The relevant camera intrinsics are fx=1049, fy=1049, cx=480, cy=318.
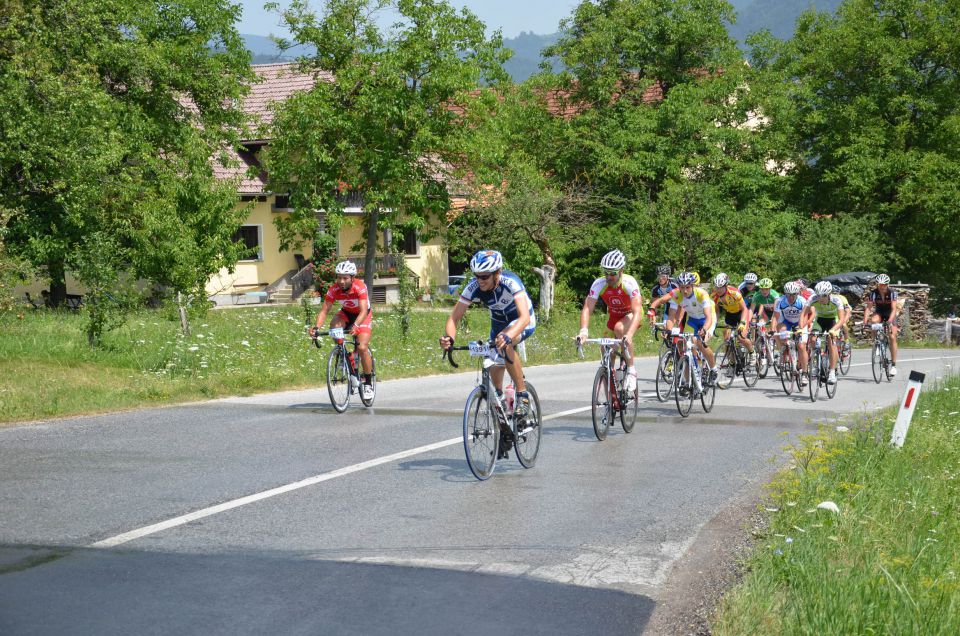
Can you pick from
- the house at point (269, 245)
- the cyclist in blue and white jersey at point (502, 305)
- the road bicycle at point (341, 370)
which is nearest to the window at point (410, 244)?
the house at point (269, 245)

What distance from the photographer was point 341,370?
13.8 meters

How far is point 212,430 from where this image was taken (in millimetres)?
11859

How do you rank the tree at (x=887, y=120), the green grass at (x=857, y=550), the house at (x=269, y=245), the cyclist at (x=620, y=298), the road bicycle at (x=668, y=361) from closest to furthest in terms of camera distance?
1. the green grass at (x=857, y=550)
2. the cyclist at (x=620, y=298)
3. the road bicycle at (x=668, y=361)
4. the house at (x=269, y=245)
5. the tree at (x=887, y=120)

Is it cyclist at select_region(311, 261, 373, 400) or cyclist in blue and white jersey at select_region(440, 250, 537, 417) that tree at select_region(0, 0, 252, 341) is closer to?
cyclist at select_region(311, 261, 373, 400)

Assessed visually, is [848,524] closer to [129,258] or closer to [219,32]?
[129,258]

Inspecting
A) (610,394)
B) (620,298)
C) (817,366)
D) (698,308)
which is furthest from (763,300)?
(610,394)

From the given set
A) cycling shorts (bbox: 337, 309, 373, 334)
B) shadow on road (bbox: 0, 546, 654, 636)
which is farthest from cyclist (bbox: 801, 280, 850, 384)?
shadow on road (bbox: 0, 546, 654, 636)

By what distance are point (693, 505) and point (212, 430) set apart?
233 inches

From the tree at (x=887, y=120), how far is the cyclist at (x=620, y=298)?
33.1 metres

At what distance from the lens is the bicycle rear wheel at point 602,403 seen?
453 inches

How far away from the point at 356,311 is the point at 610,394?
161 inches

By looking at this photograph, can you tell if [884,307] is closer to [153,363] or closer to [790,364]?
[790,364]

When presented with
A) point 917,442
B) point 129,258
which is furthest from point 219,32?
point 917,442

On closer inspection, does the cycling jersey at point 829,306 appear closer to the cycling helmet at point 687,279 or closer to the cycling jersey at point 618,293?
the cycling helmet at point 687,279
